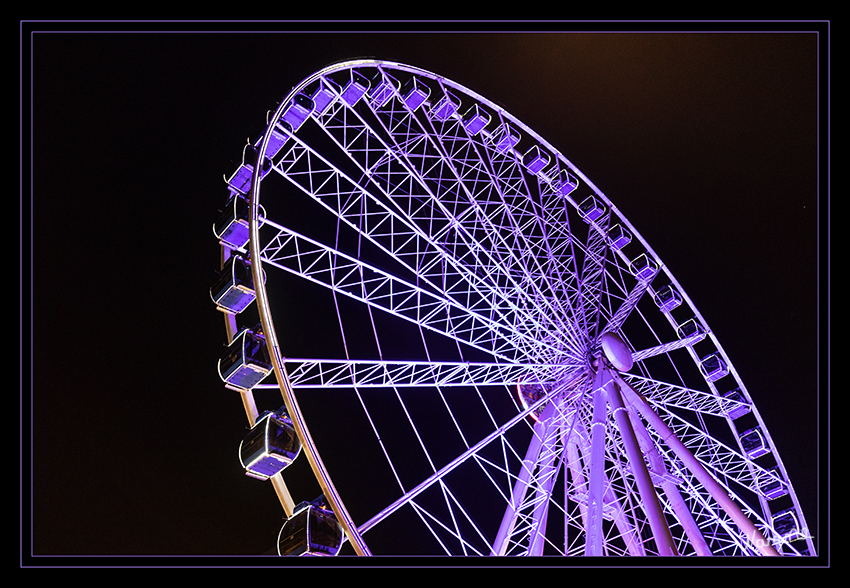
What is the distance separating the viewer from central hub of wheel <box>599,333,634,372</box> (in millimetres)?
9344

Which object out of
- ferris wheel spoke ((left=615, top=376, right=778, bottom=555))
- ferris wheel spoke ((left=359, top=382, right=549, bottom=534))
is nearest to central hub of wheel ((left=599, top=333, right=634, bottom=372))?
ferris wheel spoke ((left=615, top=376, right=778, bottom=555))

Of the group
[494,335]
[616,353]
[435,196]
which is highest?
[435,196]

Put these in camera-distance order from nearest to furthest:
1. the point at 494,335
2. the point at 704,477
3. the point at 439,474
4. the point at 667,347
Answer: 1. the point at 439,474
2. the point at 704,477
3. the point at 494,335
4. the point at 667,347

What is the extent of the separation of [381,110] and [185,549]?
29.0ft

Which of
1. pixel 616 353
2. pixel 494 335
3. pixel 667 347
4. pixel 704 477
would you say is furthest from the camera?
pixel 667 347

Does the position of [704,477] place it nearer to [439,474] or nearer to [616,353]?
[616,353]

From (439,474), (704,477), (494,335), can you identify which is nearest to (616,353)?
(494,335)

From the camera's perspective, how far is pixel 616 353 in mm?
9391

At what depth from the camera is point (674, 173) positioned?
49.9ft

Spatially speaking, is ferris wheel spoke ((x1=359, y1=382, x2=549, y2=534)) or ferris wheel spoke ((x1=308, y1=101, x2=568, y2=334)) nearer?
ferris wheel spoke ((x1=359, y1=382, x2=549, y2=534))

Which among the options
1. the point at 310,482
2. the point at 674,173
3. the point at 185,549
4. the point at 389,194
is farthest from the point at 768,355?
the point at 185,549

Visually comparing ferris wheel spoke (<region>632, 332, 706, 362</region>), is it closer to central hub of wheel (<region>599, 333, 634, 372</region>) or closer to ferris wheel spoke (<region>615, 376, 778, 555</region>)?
central hub of wheel (<region>599, 333, 634, 372</region>)

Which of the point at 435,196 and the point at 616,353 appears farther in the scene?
the point at 435,196
